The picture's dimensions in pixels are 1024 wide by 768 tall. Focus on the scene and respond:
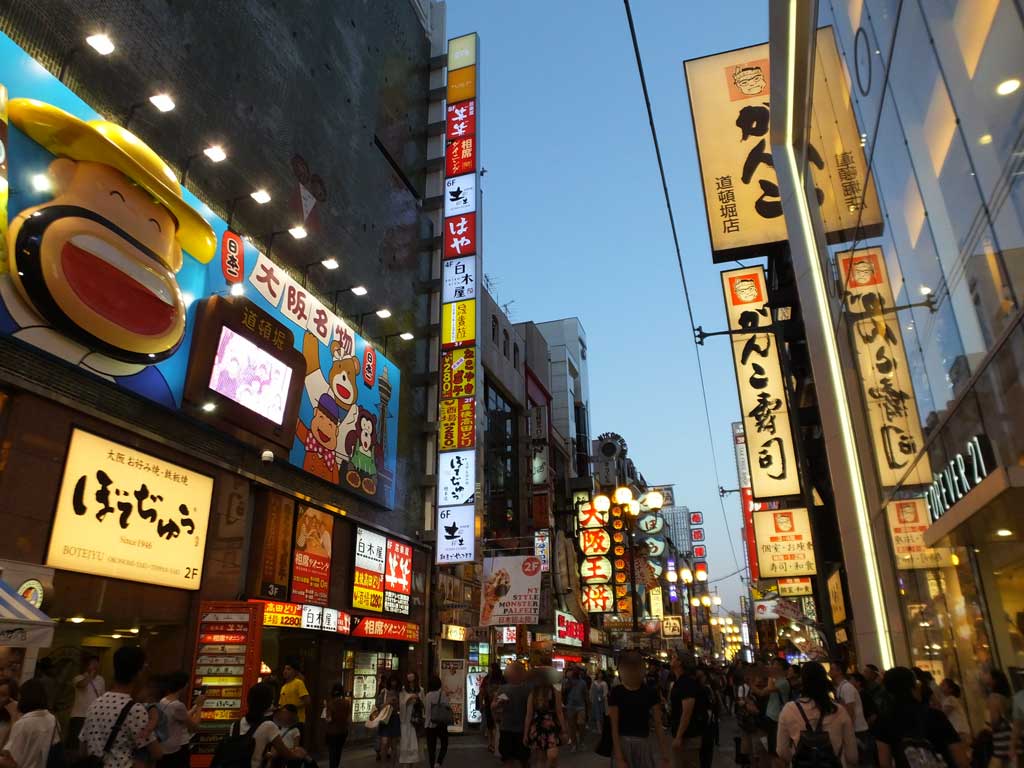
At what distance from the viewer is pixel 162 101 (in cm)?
1404

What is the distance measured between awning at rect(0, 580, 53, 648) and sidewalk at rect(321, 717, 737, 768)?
10.3 metres

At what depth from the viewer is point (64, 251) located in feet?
36.8

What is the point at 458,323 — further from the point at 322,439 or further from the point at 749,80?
the point at 749,80

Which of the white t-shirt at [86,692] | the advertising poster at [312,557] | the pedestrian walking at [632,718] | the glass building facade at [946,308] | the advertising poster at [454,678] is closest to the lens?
the glass building facade at [946,308]

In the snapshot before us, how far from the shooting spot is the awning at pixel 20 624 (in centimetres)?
580

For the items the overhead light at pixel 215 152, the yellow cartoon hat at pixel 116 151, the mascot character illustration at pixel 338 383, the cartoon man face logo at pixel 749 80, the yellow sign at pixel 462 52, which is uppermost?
the yellow sign at pixel 462 52

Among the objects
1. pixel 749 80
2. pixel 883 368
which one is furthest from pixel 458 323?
pixel 883 368

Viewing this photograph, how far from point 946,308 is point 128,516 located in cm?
1261

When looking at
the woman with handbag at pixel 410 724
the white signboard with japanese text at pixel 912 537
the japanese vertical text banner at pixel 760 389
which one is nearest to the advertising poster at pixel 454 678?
the woman with handbag at pixel 410 724

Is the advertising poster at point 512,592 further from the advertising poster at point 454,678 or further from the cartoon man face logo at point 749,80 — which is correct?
the cartoon man face logo at point 749,80

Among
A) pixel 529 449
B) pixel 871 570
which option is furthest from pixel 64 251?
pixel 529 449

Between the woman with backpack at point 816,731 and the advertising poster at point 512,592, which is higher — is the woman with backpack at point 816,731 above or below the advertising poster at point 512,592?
below

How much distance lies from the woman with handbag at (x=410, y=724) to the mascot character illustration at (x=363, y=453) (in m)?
7.71

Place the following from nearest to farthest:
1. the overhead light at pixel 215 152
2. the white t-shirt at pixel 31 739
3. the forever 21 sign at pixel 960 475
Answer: the white t-shirt at pixel 31 739
the forever 21 sign at pixel 960 475
the overhead light at pixel 215 152
